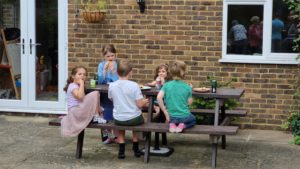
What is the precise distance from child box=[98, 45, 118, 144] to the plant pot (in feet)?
4.42

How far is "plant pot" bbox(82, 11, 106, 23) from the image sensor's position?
8.70m

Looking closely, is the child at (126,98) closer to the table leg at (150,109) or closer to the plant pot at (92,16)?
the table leg at (150,109)

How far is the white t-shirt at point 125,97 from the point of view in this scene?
6.52m

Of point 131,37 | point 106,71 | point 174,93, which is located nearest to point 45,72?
point 131,37

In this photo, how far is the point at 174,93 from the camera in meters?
6.42

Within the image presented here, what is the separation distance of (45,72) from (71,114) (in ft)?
9.65

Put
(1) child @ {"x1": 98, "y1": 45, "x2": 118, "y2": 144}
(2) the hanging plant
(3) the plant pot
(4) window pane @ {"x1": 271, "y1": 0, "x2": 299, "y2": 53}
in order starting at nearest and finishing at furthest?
(1) child @ {"x1": 98, "y1": 45, "x2": 118, "y2": 144} → (2) the hanging plant → (4) window pane @ {"x1": 271, "y1": 0, "x2": 299, "y2": 53} → (3) the plant pot

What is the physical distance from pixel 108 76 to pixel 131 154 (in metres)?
1.15

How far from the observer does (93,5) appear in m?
8.95

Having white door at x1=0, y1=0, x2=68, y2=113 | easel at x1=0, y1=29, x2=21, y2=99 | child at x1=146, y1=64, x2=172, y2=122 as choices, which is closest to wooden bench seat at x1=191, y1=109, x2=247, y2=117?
child at x1=146, y1=64, x2=172, y2=122

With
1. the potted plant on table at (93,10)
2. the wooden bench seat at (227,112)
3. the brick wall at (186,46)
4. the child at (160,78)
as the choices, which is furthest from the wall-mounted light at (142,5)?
the wooden bench seat at (227,112)

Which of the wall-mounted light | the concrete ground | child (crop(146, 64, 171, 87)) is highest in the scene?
the wall-mounted light

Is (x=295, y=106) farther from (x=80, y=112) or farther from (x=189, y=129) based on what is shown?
(x=80, y=112)

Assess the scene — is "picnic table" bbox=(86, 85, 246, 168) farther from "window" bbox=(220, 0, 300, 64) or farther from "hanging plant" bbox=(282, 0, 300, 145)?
"window" bbox=(220, 0, 300, 64)
